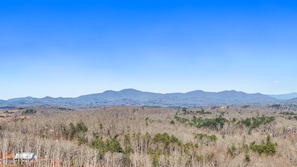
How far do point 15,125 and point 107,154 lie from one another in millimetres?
58995

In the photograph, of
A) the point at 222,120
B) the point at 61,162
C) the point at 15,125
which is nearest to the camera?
the point at 61,162

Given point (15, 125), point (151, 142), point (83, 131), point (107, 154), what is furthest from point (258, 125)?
point (15, 125)

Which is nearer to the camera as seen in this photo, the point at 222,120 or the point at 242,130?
the point at 242,130

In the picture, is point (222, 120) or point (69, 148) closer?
point (69, 148)

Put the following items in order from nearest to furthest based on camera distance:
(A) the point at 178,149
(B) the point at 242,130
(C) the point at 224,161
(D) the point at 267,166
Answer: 1. (D) the point at 267,166
2. (C) the point at 224,161
3. (A) the point at 178,149
4. (B) the point at 242,130

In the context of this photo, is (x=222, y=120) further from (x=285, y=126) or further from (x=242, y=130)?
(x=285, y=126)

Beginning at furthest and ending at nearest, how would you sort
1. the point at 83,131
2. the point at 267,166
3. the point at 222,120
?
the point at 222,120 → the point at 83,131 → the point at 267,166

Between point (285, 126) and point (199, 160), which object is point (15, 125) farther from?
point (285, 126)

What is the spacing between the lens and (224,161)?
172ft

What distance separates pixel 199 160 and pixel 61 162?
87.4 ft

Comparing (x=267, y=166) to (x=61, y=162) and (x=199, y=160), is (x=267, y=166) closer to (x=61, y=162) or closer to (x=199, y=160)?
(x=199, y=160)

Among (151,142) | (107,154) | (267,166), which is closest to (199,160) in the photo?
(267,166)

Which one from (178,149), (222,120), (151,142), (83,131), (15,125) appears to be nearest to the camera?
(178,149)

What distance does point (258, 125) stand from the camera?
11438 centimetres
